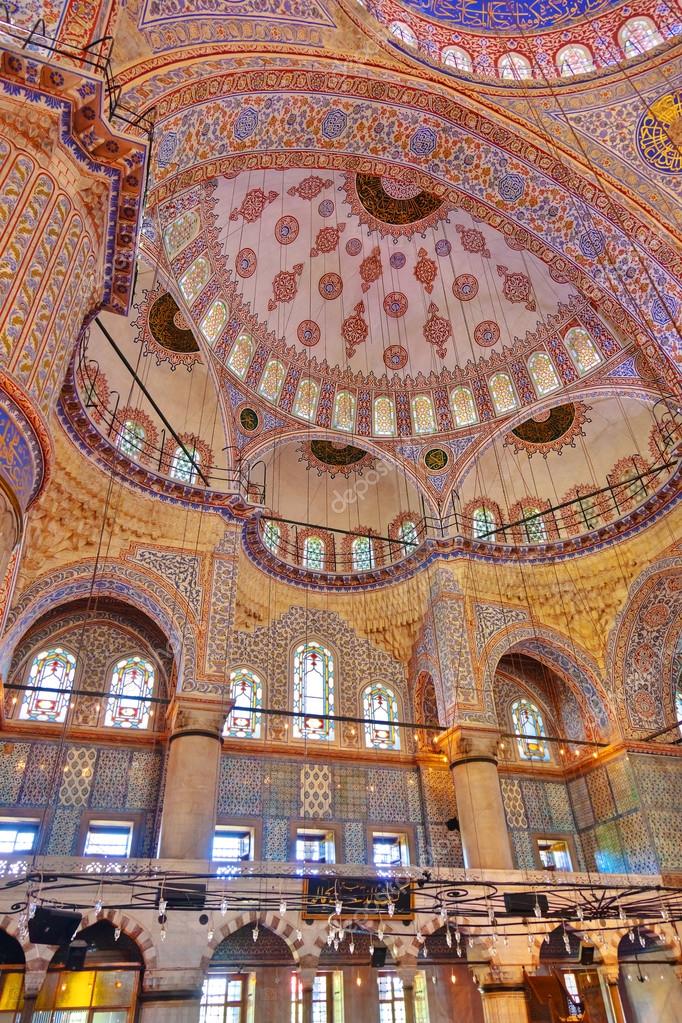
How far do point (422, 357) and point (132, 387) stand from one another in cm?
709

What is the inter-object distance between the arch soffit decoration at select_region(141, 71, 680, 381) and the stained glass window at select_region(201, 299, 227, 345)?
3.52 m

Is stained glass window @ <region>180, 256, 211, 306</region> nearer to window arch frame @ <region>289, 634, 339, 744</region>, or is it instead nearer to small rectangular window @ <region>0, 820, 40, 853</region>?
window arch frame @ <region>289, 634, 339, 744</region>

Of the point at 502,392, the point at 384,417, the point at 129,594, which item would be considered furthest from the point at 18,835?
the point at 502,392

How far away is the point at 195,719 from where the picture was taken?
1132 centimetres

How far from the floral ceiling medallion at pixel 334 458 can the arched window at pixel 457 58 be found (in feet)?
26.8

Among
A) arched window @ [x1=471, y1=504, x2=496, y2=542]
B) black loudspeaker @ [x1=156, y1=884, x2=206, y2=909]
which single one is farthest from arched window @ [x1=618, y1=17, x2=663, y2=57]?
black loudspeaker @ [x1=156, y1=884, x2=206, y2=909]

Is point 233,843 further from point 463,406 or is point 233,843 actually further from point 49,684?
point 463,406

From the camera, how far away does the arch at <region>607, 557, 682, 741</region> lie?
14.6 metres

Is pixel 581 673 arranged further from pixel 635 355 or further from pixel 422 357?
pixel 422 357

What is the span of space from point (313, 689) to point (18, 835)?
20.2 ft

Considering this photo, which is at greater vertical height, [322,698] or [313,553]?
[313,553]

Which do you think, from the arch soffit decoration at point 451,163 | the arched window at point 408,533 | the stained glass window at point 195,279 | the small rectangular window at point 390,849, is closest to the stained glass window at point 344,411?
the arched window at point 408,533

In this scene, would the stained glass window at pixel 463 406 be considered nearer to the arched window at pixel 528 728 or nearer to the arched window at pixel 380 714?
the arched window at pixel 380 714

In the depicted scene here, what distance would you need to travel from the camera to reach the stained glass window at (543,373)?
50.9 feet
